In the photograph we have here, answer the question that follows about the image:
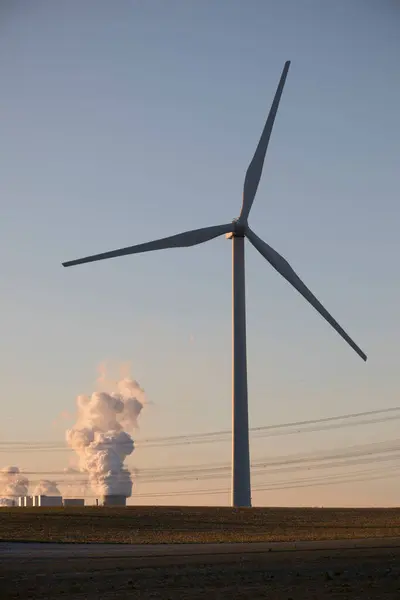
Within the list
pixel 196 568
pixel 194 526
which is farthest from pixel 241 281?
pixel 196 568

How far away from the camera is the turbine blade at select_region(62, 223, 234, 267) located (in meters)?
118

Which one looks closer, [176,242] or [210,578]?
[210,578]

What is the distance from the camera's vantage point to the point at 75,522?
106438mm

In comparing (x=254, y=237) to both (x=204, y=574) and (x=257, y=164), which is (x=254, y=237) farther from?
(x=204, y=574)

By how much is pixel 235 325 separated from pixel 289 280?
9.25m

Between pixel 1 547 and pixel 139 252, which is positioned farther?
pixel 139 252

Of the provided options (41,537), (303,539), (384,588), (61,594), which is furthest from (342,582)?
(41,537)

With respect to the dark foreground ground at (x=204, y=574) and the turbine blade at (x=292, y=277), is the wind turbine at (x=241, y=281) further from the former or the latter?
the dark foreground ground at (x=204, y=574)

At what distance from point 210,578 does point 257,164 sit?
94531mm

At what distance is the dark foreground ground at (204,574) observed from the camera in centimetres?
3622

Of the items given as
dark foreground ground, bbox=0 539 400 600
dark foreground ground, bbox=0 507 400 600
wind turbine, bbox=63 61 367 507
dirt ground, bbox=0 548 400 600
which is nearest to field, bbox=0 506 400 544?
dark foreground ground, bbox=0 507 400 600

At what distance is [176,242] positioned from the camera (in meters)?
127

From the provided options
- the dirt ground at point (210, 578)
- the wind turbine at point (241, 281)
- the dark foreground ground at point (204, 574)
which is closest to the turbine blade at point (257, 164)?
the wind turbine at point (241, 281)

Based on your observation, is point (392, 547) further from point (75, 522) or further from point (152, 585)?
point (75, 522)
